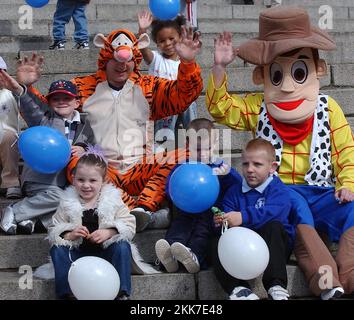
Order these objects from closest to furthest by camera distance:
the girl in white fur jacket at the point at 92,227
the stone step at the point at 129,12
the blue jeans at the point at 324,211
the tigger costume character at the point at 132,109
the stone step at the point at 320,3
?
the girl in white fur jacket at the point at 92,227
the blue jeans at the point at 324,211
the tigger costume character at the point at 132,109
the stone step at the point at 129,12
the stone step at the point at 320,3

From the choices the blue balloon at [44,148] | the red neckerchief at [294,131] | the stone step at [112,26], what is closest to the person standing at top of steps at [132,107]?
the blue balloon at [44,148]

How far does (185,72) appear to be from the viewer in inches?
215

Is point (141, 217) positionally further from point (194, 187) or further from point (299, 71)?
point (299, 71)

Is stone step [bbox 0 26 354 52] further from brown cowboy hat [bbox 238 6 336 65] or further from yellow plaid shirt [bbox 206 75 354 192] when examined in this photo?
yellow plaid shirt [bbox 206 75 354 192]

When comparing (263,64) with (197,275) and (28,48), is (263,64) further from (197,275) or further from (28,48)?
(28,48)

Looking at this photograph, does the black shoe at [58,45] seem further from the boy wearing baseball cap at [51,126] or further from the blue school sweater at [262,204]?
the blue school sweater at [262,204]

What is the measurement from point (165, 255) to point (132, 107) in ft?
3.94

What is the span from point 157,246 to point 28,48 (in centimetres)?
405

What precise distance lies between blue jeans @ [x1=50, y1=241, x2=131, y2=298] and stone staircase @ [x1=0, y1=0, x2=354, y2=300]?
0.16 metres

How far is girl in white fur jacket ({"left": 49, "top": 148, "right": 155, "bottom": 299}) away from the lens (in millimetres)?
4824

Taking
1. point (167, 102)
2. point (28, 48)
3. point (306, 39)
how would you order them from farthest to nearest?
point (28, 48) < point (167, 102) < point (306, 39)

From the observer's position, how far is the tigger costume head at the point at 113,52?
5645 millimetres

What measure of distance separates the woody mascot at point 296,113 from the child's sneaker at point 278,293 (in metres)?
0.56
